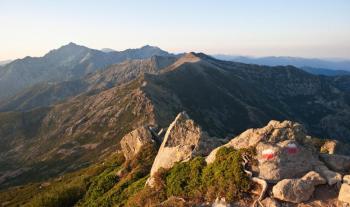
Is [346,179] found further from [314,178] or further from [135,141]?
[135,141]

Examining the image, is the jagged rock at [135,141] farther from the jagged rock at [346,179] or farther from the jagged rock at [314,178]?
the jagged rock at [346,179]

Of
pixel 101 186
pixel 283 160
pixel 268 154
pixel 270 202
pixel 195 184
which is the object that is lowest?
pixel 101 186

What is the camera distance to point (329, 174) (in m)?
22.4

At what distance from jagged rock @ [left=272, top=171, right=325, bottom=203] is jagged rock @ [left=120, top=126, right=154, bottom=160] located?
32.9m

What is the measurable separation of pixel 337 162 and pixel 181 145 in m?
13.5

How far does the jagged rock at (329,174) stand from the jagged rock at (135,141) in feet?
105

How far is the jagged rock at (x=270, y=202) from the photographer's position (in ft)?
68.9

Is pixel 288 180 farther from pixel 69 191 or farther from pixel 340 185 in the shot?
pixel 69 191

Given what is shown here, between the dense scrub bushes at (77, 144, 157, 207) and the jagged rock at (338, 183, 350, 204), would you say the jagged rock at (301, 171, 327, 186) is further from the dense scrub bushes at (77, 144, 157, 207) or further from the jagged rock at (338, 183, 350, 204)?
the dense scrub bushes at (77, 144, 157, 207)

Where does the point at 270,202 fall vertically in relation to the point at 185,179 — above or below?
above

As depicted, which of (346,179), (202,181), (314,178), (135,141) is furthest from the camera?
(135,141)

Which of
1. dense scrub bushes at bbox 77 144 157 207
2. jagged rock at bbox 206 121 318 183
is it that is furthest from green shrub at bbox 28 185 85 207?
jagged rock at bbox 206 121 318 183

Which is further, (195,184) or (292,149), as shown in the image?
(195,184)

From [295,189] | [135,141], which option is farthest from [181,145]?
[135,141]
